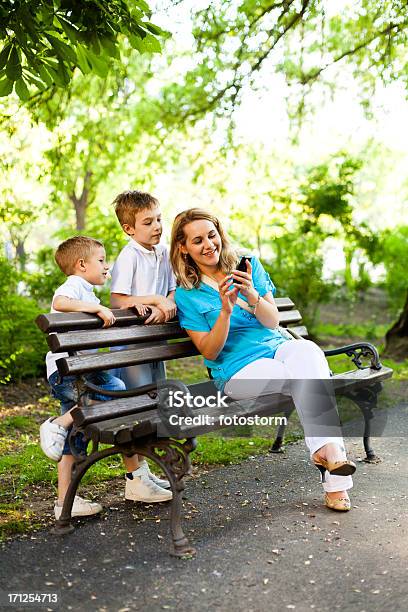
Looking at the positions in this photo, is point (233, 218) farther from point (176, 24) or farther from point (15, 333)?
point (15, 333)

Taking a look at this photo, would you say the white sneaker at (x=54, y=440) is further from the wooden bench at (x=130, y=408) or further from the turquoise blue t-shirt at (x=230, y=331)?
the turquoise blue t-shirt at (x=230, y=331)

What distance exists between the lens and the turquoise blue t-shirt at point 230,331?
418 centimetres

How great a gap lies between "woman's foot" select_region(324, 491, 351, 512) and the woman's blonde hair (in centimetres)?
133

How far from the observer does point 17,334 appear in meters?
7.21

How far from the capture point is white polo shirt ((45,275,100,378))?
3.89 meters

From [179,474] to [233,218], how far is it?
890 centimetres

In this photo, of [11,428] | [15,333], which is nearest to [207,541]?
[11,428]

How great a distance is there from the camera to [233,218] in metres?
12.1

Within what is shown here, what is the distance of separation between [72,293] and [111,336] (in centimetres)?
30

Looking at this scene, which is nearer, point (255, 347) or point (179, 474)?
point (179, 474)

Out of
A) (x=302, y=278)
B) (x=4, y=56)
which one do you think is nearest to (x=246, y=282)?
(x=4, y=56)

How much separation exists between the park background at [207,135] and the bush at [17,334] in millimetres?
17

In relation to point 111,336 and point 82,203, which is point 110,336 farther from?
point 82,203

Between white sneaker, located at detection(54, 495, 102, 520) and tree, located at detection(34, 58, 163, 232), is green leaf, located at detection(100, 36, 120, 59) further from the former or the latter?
tree, located at detection(34, 58, 163, 232)
